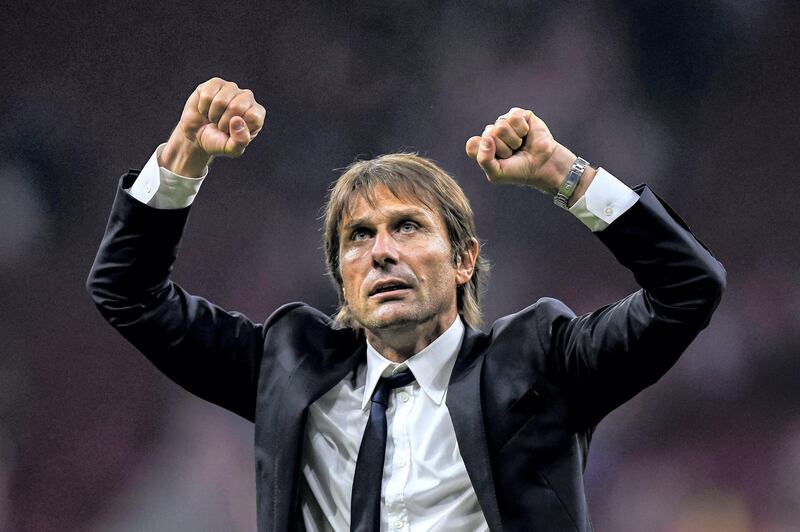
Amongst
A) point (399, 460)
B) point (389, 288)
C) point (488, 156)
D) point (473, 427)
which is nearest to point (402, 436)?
point (399, 460)

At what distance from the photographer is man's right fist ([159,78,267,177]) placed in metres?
1.64

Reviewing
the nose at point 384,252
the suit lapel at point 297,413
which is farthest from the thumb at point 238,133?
the suit lapel at point 297,413

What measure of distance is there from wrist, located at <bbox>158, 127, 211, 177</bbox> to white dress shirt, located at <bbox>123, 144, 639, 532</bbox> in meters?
0.01

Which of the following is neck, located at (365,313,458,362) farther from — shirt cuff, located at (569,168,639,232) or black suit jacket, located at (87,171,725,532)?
shirt cuff, located at (569,168,639,232)

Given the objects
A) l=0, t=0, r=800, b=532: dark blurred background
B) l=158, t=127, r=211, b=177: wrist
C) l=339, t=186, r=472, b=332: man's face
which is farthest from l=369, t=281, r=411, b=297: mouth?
l=0, t=0, r=800, b=532: dark blurred background

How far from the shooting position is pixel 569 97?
3391mm

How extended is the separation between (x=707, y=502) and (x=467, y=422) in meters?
1.74

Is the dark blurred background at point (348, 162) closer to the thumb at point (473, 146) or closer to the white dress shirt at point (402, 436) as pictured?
the white dress shirt at point (402, 436)

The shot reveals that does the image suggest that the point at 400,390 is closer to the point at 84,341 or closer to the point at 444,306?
the point at 444,306

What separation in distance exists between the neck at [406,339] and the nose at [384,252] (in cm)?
13

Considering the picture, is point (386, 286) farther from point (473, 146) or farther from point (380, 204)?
point (473, 146)

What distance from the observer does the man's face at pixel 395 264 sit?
181 centimetres

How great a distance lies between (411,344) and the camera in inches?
74.4

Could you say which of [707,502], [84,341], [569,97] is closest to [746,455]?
[707,502]
